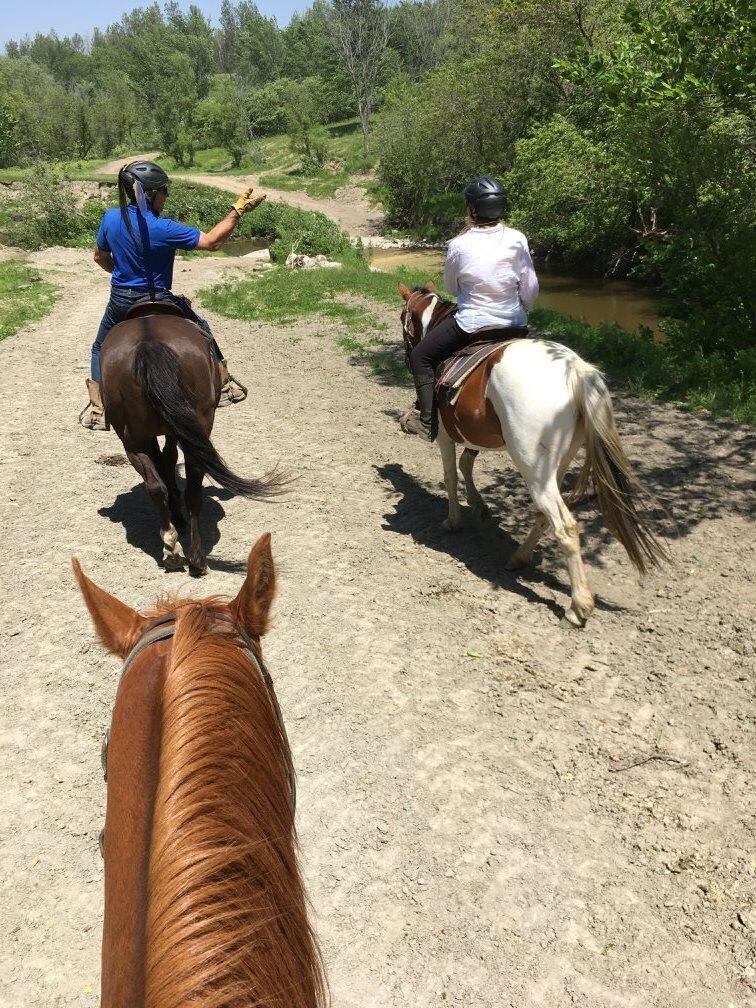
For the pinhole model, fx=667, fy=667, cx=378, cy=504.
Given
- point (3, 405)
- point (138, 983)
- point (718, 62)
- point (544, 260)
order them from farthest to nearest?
point (544, 260), point (3, 405), point (718, 62), point (138, 983)

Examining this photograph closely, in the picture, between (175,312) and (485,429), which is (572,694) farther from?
(175,312)

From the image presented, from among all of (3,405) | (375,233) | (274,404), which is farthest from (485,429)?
(375,233)

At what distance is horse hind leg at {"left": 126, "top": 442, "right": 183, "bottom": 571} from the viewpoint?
5340 mm

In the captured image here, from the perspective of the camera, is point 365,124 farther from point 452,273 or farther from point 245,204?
point 452,273

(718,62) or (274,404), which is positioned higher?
(718,62)

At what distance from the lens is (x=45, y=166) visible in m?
30.6

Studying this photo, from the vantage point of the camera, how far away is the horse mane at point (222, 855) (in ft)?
3.65

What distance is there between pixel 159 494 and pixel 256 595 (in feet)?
12.5

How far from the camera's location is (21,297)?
16.5 m

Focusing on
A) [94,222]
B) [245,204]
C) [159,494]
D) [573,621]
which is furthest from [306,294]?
[94,222]

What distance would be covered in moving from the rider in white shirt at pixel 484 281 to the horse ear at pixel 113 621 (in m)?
3.90

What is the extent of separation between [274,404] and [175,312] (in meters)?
4.07

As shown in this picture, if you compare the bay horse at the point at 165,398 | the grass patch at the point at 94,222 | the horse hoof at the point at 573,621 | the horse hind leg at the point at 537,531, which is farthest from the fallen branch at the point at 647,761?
the grass patch at the point at 94,222

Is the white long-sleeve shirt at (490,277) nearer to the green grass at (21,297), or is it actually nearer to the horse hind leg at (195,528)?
the horse hind leg at (195,528)
